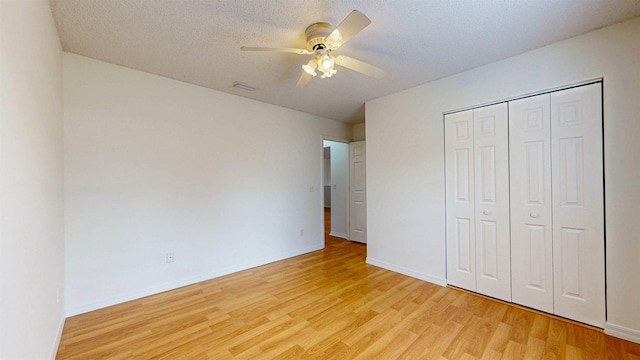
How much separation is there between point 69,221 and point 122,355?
4.41 ft

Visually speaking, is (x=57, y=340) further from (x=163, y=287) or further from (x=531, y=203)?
(x=531, y=203)

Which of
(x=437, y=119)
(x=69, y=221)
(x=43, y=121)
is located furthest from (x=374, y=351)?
(x=69, y=221)

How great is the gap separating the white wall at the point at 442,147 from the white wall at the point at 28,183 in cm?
326

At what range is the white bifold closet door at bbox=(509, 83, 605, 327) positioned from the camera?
2008 millimetres

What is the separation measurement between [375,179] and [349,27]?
2.33 m

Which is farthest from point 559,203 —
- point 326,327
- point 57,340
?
point 57,340

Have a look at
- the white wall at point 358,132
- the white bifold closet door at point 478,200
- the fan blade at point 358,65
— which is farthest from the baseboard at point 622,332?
the white wall at point 358,132

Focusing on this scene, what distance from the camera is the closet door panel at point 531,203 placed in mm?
2227

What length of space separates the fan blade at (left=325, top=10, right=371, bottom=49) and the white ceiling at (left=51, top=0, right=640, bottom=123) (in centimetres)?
19

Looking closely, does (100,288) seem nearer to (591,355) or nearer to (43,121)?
(43,121)

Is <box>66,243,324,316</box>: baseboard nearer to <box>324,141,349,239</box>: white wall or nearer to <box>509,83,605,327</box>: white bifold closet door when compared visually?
<box>324,141,349,239</box>: white wall

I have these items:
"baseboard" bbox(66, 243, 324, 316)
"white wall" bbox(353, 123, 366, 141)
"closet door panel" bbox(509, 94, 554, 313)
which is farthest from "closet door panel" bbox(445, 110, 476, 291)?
"baseboard" bbox(66, 243, 324, 316)

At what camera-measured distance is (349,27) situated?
155 centimetres

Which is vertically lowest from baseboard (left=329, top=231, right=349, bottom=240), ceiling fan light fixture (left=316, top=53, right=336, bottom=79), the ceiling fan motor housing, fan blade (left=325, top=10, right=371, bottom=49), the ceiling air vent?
baseboard (left=329, top=231, right=349, bottom=240)
